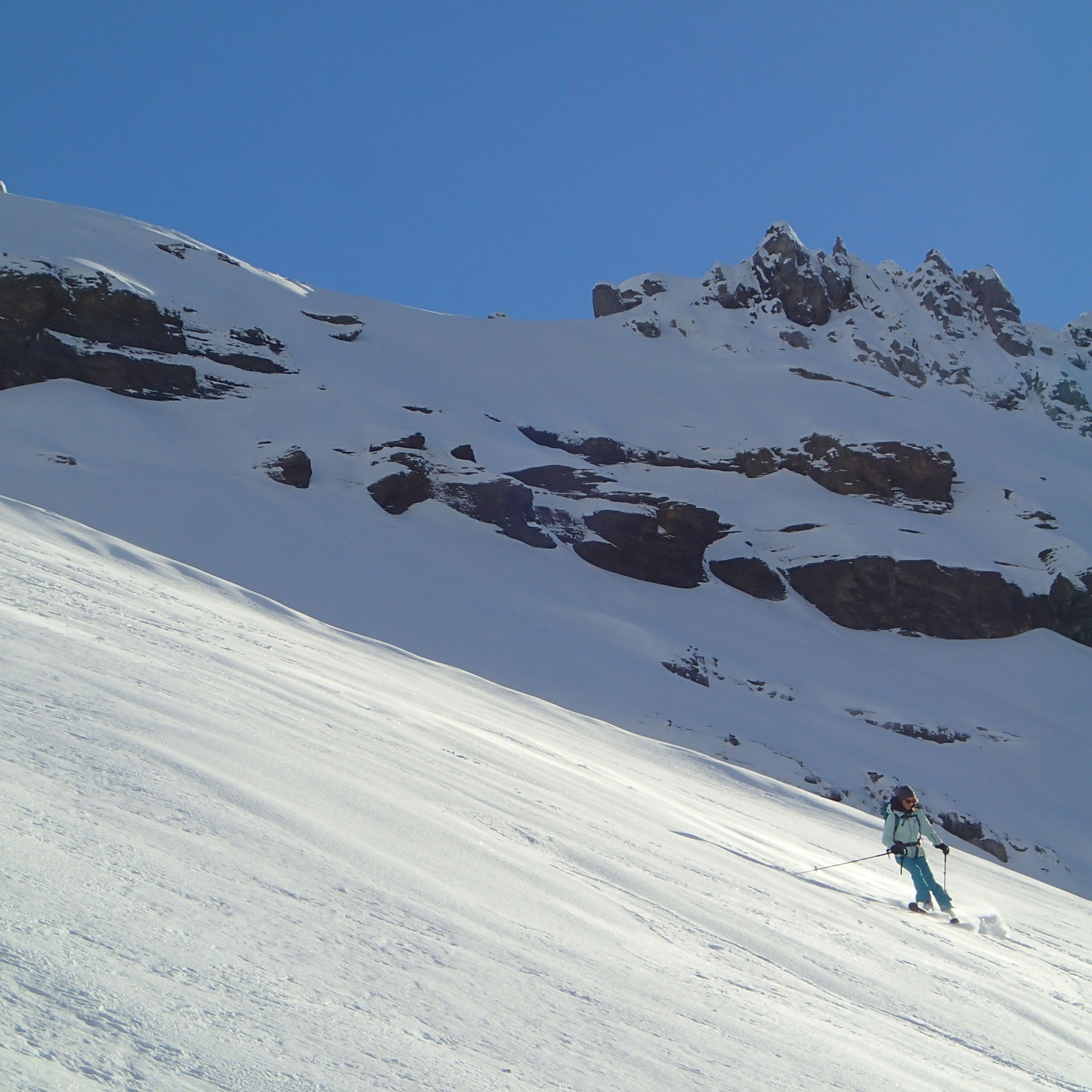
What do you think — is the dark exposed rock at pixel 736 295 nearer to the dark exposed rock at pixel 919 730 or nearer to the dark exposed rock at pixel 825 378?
the dark exposed rock at pixel 825 378

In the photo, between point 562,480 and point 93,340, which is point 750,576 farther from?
point 93,340

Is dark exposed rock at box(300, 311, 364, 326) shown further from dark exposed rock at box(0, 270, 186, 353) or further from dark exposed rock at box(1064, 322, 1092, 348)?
dark exposed rock at box(1064, 322, 1092, 348)

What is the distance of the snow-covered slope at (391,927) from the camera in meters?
2.37

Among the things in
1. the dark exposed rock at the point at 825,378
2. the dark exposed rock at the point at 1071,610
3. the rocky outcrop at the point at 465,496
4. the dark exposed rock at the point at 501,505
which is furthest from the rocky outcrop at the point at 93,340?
the dark exposed rock at the point at 1071,610

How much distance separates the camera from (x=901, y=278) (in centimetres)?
7456

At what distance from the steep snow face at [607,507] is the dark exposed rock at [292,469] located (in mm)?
133

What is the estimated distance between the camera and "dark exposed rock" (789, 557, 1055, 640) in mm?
34281

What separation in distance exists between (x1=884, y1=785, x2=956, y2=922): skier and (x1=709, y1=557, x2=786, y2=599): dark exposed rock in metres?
25.9

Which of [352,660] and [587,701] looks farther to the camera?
[587,701]

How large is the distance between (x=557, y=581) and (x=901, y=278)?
58.2 metres

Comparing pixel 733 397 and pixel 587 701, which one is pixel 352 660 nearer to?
pixel 587 701

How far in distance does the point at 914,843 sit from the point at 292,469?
26.2 m

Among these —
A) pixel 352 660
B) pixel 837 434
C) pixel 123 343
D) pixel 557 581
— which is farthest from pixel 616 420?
pixel 352 660

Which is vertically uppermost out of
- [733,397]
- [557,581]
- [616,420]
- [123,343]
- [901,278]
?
[901,278]
